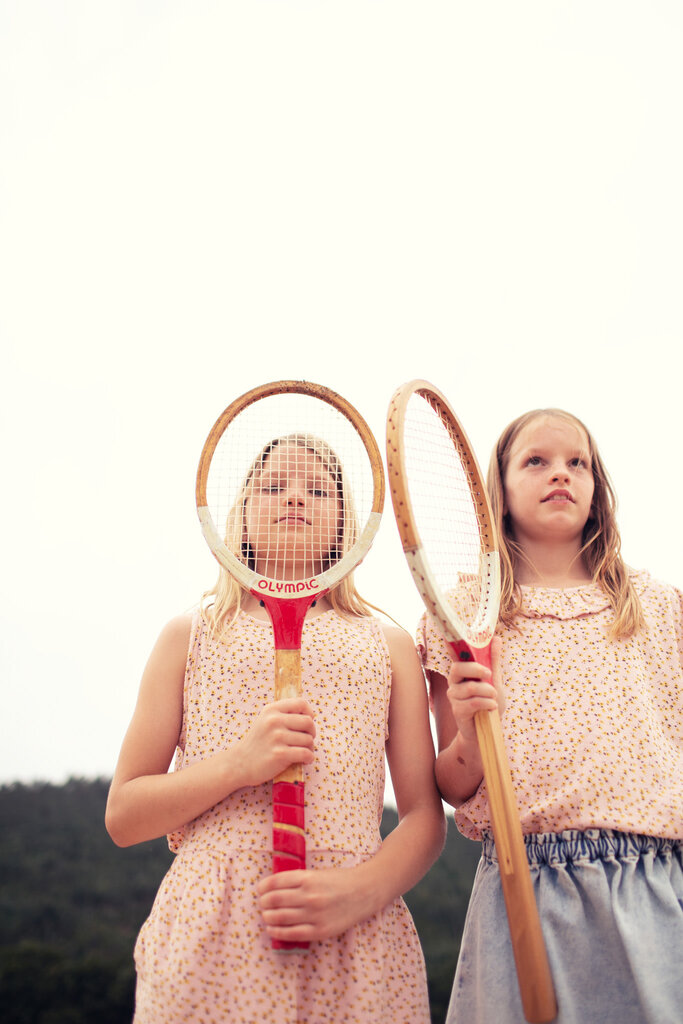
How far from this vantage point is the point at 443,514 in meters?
2.06

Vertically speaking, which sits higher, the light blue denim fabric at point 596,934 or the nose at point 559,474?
the nose at point 559,474

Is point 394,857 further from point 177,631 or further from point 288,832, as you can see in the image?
point 177,631

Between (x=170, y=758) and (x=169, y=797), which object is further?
(x=170, y=758)

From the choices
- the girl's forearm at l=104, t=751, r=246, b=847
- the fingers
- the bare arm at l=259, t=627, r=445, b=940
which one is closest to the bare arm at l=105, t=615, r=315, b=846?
the girl's forearm at l=104, t=751, r=246, b=847

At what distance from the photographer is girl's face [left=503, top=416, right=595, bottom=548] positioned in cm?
239

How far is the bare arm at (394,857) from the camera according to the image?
167 cm

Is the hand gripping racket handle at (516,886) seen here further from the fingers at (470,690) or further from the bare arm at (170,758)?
the bare arm at (170,758)

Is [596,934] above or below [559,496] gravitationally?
below

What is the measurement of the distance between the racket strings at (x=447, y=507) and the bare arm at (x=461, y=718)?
18 centimetres

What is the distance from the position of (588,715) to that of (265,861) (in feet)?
3.05

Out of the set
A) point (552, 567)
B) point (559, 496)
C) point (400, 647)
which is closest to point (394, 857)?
point (400, 647)

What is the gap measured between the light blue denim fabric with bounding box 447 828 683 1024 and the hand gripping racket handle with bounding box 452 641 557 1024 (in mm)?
180

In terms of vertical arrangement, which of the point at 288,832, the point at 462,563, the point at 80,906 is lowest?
the point at 80,906

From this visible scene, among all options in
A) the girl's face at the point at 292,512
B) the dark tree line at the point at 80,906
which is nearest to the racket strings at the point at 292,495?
the girl's face at the point at 292,512
